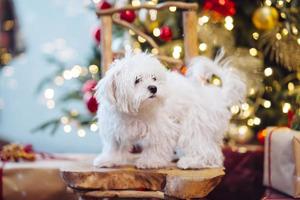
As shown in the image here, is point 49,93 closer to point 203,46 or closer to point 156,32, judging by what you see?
point 156,32

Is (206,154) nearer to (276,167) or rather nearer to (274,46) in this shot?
(276,167)

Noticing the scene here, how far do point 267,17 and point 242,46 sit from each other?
34cm

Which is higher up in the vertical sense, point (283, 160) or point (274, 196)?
point (283, 160)

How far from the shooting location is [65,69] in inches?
105

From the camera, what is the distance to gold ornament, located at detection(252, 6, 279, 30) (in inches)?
87.0

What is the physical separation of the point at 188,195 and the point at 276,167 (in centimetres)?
52

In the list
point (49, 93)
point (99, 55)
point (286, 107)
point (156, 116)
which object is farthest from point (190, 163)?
point (49, 93)

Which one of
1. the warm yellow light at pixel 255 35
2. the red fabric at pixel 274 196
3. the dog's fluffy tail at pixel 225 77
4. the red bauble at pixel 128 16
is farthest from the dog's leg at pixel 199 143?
the warm yellow light at pixel 255 35

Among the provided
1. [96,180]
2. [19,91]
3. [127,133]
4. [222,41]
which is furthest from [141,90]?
[19,91]

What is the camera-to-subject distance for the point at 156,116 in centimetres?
169

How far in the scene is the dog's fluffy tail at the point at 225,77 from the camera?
1.84 meters

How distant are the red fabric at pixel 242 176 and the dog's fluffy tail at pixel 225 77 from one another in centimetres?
59

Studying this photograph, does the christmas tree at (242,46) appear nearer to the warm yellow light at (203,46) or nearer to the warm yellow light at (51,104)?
the warm yellow light at (203,46)

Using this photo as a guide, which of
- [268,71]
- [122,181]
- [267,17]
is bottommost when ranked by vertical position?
[122,181]
